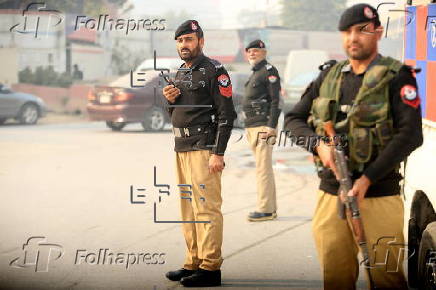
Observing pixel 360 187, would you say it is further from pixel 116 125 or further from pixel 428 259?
pixel 116 125

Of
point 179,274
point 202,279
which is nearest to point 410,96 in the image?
point 202,279

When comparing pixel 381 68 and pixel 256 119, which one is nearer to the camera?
pixel 381 68

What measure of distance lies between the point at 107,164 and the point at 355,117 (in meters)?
10.5

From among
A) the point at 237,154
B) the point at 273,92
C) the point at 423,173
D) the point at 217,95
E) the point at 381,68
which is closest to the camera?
the point at 381,68

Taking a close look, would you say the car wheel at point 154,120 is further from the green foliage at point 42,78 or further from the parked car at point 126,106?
the green foliage at point 42,78

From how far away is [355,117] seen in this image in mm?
4555

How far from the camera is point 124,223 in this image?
30.8 feet

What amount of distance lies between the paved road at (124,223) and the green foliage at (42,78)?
19288mm

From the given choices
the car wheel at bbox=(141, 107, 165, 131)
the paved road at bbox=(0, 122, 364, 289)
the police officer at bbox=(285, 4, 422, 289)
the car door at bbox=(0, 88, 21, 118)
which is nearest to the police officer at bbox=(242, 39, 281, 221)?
the paved road at bbox=(0, 122, 364, 289)

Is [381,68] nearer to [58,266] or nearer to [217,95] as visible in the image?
[217,95]

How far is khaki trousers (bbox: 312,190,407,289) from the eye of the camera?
15.0 ft

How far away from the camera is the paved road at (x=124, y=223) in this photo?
707 centimetres

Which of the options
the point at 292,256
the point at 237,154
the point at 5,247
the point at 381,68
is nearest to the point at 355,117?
the point at 381,68

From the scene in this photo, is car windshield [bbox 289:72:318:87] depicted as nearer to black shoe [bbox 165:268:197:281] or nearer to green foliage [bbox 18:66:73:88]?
green foliage [bbox 18:66:73:88]
